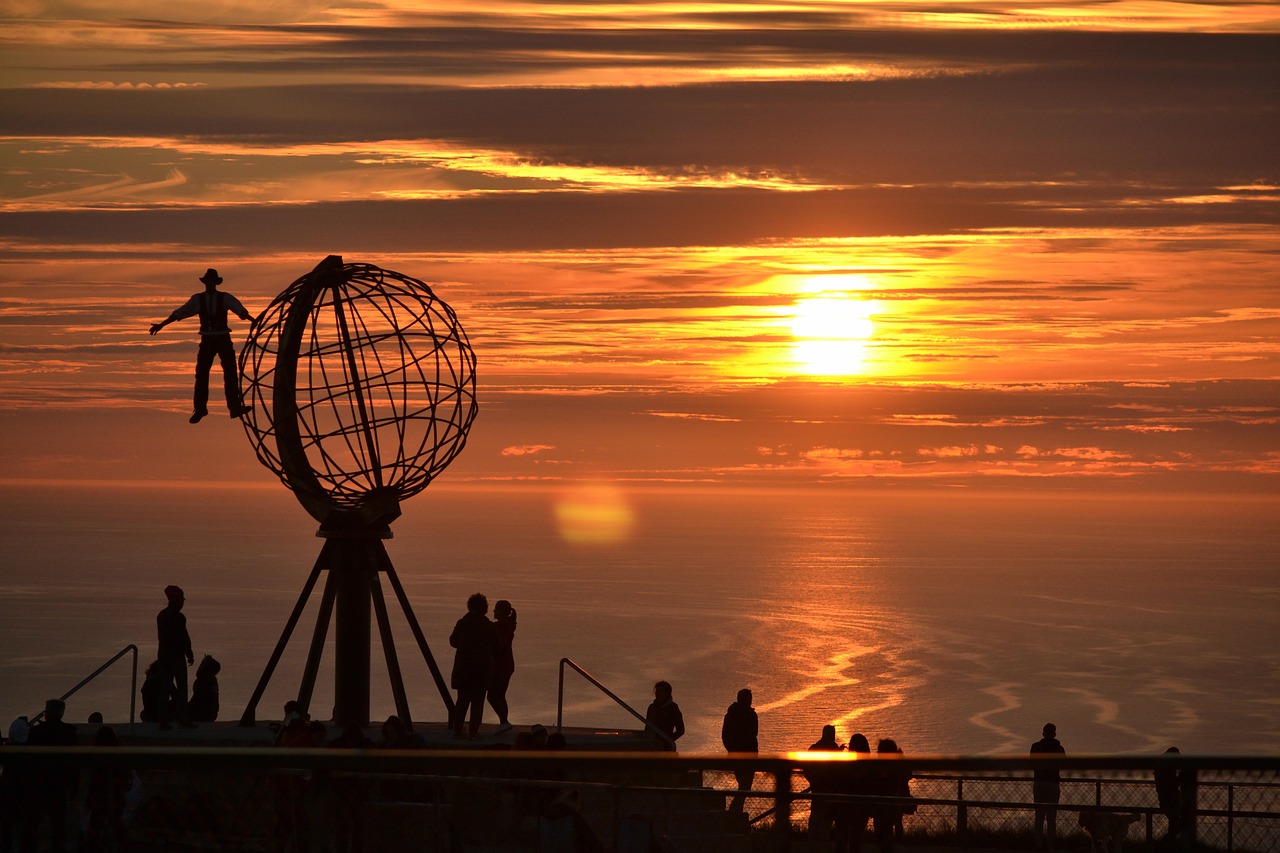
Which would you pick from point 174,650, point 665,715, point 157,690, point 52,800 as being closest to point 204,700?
point 157,690

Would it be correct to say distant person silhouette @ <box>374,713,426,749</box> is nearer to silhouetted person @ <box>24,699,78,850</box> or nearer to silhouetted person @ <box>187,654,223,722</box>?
silhouetted person @ <box>24,699,78,850</box>

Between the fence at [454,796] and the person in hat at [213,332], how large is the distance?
7583 mm

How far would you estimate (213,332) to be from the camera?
2038cm

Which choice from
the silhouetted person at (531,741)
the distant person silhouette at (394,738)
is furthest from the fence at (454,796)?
the distant person silhouette at (394,738)

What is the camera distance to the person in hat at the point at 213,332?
790 inches

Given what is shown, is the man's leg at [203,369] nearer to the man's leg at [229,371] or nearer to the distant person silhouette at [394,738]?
the man's leg at [229,371]

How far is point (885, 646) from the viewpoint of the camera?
127m

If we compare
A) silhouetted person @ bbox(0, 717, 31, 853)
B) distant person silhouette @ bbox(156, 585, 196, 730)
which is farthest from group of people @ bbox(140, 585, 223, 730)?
silhouetted person @ bbox(0, 717, 31, 853)

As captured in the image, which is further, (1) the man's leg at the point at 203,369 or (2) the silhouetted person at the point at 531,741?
(1) the man's leg at the point at 203,369

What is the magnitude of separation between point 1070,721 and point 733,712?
2903 inches

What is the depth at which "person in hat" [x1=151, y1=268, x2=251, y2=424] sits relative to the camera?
20.1 metres

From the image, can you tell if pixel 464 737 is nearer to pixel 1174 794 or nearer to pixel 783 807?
pixel 1174 794

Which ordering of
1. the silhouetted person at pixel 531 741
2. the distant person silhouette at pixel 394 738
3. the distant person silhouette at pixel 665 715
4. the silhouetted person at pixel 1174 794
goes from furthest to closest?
the distant person silhouette at pixel 665 715 → the distant person silhouette at pixel 394 738 → the silhouetted person at pixel 531 741 → the silhouetted person at pixel 1174 794

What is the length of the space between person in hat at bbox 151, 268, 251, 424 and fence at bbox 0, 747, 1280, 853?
7583 millimetres
